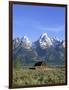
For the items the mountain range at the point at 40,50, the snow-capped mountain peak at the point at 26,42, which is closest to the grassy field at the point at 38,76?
the mountain range at the point at 40,50

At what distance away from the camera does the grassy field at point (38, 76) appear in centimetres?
290

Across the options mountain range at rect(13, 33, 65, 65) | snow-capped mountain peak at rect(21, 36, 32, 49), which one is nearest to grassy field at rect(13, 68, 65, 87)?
mountain range at rect(13, 33, 65, 65)

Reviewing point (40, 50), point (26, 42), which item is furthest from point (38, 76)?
point (26, 42)

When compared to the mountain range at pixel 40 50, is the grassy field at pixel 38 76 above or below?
below

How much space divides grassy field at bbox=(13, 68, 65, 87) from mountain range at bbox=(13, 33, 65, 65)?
0.32 ft

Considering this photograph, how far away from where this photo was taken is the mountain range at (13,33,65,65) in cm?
291

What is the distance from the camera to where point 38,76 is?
116 inches

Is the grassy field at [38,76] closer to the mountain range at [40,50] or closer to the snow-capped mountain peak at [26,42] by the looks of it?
the mountain range at [40,50]

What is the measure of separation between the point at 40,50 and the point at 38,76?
0.31m

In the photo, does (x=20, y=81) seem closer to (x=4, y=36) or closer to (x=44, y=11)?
(x=4, y=36)

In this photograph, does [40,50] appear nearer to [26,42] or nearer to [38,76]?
[26,42]

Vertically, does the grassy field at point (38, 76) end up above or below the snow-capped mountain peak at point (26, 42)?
below

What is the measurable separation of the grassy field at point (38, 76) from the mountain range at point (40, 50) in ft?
0.32

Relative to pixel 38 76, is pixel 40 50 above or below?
above
